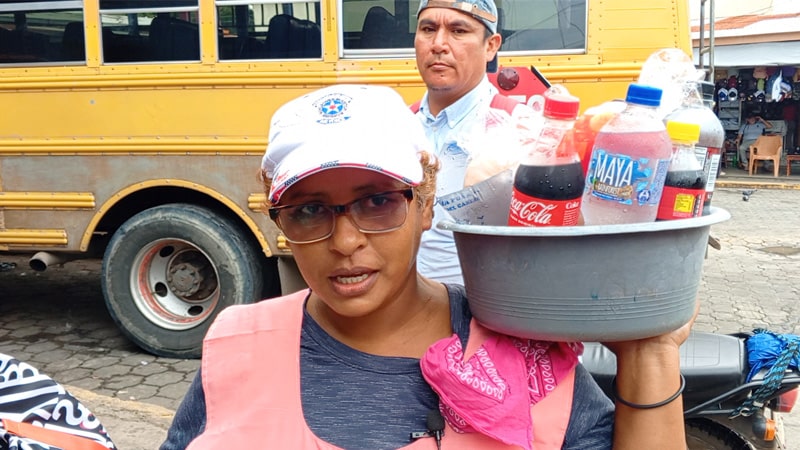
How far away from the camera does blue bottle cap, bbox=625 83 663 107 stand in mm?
1121

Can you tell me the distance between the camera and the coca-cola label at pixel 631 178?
3.56 feet

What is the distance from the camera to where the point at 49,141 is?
15.5 ft

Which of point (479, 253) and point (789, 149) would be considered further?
point (789, 149)

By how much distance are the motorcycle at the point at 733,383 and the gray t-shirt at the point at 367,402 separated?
1.27 metres

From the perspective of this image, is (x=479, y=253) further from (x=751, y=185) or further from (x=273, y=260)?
(x=751, y=185)

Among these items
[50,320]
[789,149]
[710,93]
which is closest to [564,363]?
[710,93]

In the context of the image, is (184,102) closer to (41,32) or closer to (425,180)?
(41,32)

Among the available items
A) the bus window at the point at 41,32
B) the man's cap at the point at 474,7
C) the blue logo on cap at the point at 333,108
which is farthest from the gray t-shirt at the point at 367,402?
the bus window at the point at 41,32

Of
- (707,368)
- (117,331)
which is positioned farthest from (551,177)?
(117,331)

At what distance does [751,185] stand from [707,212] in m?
14.9

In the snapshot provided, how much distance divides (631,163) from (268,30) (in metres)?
3.78

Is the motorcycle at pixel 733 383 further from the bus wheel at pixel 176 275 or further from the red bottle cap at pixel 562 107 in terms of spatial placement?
the bus wheel at pixel 176 275

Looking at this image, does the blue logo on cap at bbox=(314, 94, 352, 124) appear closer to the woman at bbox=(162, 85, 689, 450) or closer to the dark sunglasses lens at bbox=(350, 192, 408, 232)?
the woman at bbox=(162, 85, 689, 450)

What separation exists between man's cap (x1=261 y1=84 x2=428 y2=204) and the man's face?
4.44 ft
